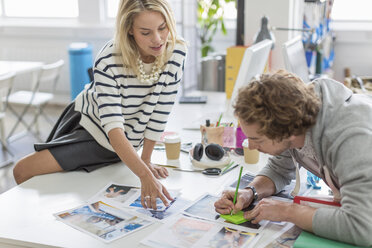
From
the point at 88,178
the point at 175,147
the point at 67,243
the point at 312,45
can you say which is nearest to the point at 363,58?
the point at 312,45

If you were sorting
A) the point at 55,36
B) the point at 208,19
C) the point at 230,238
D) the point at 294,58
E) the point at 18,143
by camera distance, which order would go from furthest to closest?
the point at 55,36, the point at 208,19, the point at 18,143, the point at 294,58, the point at 230,238

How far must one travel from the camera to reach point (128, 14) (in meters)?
1.77

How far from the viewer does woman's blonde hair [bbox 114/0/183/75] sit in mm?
1750

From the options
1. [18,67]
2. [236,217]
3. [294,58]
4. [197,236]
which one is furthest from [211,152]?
[18,67]

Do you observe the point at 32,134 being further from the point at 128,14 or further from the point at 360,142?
the point at 360,142

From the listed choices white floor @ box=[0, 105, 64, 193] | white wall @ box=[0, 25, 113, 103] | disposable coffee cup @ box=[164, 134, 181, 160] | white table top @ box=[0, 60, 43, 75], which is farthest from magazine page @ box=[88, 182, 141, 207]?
white wall @ box=[0, 25, 113, 103]

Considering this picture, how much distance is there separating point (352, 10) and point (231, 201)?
162 inches

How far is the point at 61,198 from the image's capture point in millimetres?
1643

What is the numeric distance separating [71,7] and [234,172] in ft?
15.8

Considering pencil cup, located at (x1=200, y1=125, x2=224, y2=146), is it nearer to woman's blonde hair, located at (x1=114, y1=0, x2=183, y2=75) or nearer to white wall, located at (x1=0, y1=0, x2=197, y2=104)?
woman's blonde hair, located at (x1=114, y1=0, x2=183, y2=75)

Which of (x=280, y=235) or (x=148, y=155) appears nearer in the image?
(x=280, y=235)

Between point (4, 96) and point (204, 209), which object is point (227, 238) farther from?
point (4, 96)

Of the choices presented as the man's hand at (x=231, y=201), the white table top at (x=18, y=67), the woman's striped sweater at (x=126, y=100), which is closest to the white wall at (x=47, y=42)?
the white table top at (x=18, y=67)

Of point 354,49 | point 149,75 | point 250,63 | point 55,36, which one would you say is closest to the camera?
point 149,75
